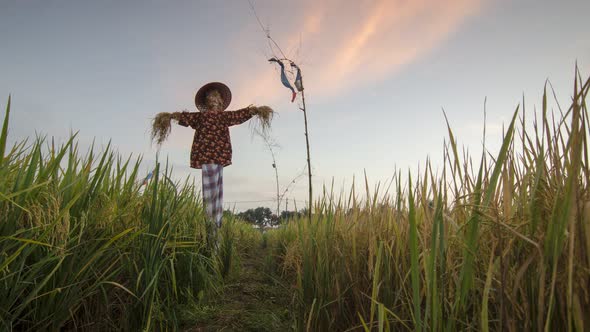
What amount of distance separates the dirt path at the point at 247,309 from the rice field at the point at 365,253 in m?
0.16

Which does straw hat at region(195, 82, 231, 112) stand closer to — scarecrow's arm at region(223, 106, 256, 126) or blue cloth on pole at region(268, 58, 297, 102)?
scarecrow's arm at region(223, 106, 256, 126)

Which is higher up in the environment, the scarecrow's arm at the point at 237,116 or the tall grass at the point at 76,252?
the scarecrow's arm at the point at 237,116

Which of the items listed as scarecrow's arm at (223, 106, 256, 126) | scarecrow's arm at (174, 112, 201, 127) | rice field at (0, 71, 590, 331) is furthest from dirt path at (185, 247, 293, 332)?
scarecrow's arm at (174, 112, 201, 127)

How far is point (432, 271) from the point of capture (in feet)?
3.29

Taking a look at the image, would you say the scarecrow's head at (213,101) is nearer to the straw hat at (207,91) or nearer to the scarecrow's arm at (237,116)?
the straw hat at (207,91)

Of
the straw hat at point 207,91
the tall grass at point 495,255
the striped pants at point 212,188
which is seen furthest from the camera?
the straw hat at point 207,91

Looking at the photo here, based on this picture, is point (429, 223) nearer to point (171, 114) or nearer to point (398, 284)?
point (398, 284)

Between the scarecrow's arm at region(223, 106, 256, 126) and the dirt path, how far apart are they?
6.78 feet

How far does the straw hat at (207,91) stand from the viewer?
5.35 m

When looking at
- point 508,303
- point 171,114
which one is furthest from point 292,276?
point 508,303

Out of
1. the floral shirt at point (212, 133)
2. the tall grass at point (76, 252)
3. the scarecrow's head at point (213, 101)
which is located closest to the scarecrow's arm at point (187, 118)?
the floral shirt at point (212, 133)

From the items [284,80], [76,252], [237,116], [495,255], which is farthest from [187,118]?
[495,255]

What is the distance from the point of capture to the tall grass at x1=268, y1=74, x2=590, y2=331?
2.80 feet

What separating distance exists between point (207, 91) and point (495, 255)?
477 centimetres
